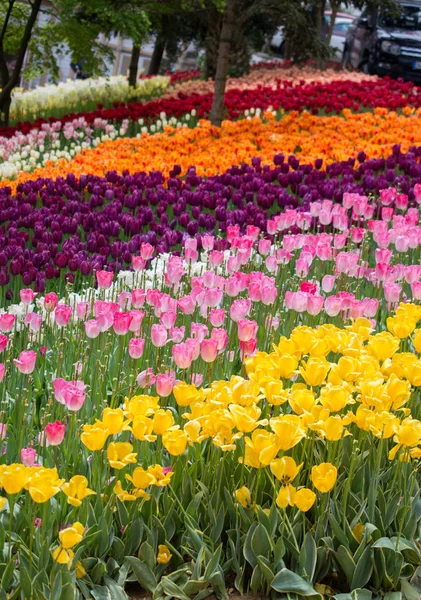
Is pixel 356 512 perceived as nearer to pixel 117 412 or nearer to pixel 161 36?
pixel 117 412

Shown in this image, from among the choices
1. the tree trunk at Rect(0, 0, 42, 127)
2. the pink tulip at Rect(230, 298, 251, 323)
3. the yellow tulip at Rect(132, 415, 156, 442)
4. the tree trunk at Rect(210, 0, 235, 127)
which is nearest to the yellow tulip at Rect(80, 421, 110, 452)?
the yellow tulip at Rect(132, 415, 156, 442)

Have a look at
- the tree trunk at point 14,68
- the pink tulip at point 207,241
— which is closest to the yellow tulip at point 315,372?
the pink tulip at point 207,241

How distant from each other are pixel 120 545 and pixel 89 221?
4.04m

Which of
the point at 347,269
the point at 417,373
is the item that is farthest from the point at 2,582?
the point at 347,269

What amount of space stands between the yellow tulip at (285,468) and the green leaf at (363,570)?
368 mm

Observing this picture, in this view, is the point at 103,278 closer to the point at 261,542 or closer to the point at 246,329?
the point at 246,329

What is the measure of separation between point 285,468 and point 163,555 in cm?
50

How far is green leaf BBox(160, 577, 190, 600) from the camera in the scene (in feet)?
9.38

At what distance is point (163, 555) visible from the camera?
2.95m

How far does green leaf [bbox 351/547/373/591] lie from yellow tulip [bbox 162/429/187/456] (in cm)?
69

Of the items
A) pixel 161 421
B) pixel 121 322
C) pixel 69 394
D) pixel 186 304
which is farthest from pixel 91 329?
pixel 161 421

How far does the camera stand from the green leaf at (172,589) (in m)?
2.86

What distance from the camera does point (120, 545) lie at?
9.71 ft

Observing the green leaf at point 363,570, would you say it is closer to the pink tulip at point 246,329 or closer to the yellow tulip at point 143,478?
the yellow tulip at point 143,478
